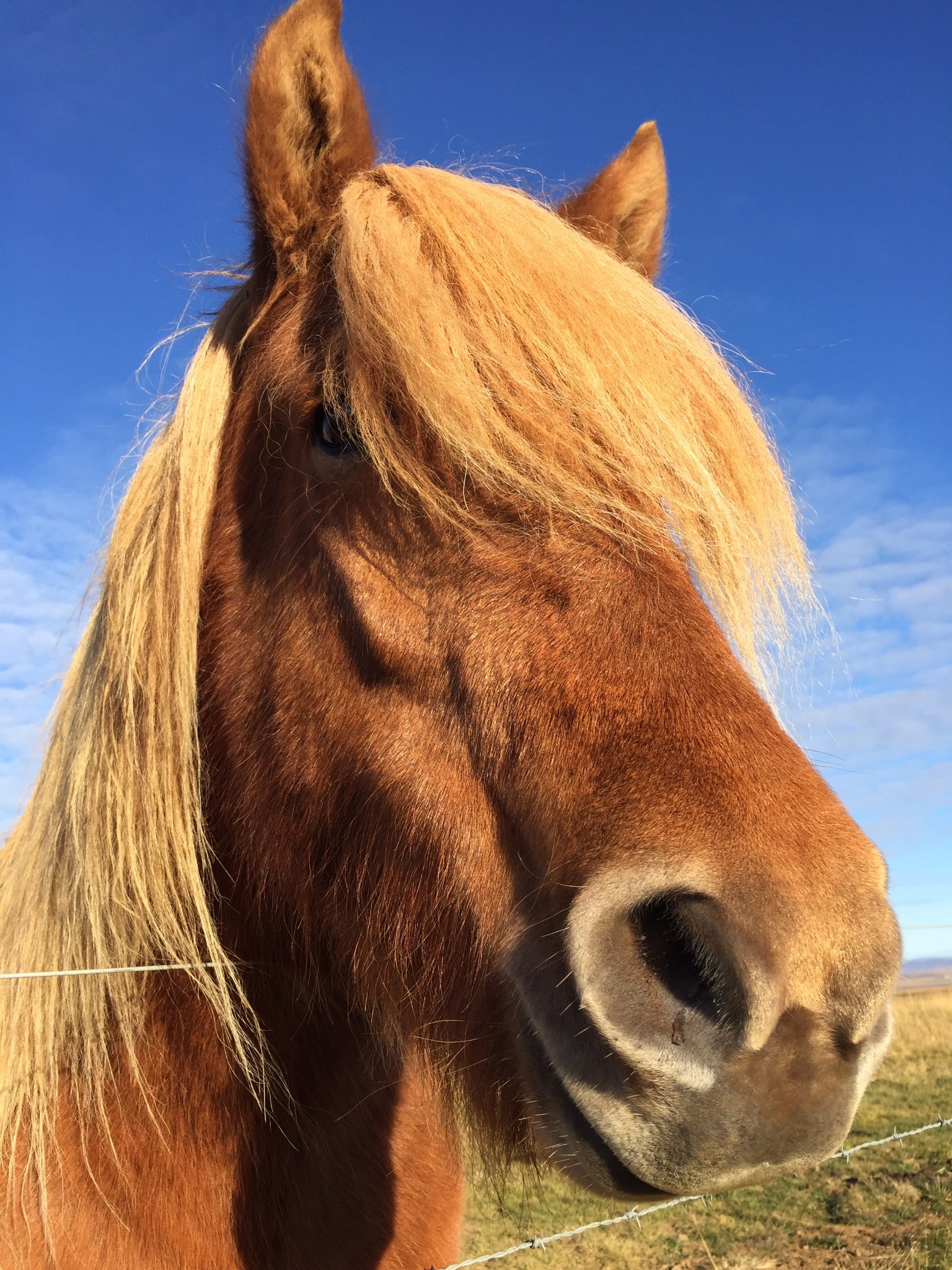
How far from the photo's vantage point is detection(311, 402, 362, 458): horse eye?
183 centimetres

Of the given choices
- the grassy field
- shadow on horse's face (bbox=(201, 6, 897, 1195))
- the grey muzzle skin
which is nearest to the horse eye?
shadow on horse's face (bbox=(201, 6, 897, 1195))

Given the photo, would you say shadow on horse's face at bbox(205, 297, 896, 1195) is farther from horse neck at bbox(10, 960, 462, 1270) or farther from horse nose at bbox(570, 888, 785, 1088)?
horse neck at bbox(10, 960, 462, 1270)

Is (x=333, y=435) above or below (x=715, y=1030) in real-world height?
above

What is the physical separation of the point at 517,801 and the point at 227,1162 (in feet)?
3.68

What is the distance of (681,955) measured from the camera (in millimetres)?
1243

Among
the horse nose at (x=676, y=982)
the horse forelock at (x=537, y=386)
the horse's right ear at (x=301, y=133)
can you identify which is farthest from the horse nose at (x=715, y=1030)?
the horse's right ear at (x=301, y=133)

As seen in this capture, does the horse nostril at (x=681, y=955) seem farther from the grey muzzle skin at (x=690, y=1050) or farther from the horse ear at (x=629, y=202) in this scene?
the horse ear at (x=629, y=202)

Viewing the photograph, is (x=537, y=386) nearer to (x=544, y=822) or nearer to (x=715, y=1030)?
(x=544, y=822)

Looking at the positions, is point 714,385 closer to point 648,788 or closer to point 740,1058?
point 648,788

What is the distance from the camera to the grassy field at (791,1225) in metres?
4.49

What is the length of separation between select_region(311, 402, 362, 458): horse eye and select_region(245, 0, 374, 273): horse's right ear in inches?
17.5

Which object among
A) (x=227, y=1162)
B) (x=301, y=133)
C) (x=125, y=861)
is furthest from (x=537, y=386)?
(x=227, y=1162)

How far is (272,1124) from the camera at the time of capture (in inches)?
77.7

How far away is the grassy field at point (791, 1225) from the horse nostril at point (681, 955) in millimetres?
3008
